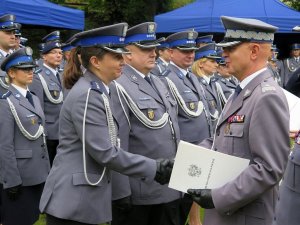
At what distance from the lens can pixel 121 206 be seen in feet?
12.4

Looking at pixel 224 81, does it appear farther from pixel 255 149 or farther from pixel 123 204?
pixel 255 149

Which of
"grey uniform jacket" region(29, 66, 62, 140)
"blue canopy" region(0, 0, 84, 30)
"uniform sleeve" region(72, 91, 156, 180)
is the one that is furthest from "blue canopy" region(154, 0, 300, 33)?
"uniform sleeve" region(72, 91, 156, 180)

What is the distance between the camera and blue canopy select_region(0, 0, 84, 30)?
33.1 ft

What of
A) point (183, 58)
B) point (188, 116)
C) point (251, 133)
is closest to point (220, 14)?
point (183, 58)

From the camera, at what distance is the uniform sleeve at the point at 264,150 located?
252 centimetres

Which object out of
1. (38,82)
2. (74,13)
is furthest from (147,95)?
(74,13)

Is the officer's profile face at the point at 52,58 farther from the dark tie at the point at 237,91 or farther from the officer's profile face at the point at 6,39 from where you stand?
the dark tie at the point at 237,91

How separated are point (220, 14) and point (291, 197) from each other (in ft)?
42.4

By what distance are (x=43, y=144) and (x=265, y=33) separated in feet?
9.57

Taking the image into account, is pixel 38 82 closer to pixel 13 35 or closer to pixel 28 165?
pixel 13 35

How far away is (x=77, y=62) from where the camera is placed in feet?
11.0

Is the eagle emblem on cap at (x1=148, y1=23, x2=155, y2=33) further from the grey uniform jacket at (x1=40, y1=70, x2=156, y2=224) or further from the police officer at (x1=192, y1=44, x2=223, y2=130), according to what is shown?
the police officer at (x1=192, y1=44, x2=223, y2=130)

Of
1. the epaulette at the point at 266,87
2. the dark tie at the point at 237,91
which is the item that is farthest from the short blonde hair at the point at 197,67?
the epaulette at the point at 266,87

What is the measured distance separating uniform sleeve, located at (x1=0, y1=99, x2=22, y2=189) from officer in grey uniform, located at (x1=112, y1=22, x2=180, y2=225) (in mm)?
1081
